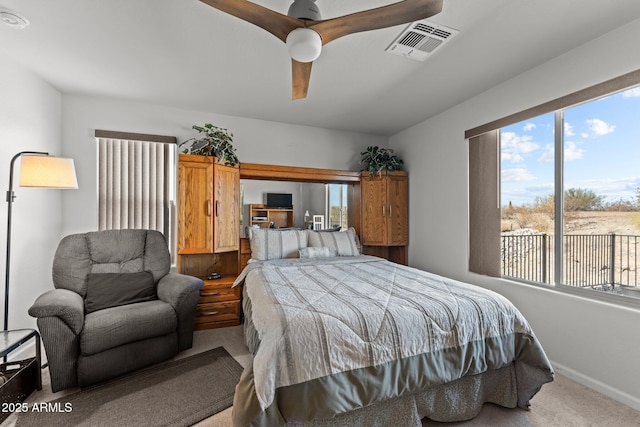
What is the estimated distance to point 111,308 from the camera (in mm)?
2301

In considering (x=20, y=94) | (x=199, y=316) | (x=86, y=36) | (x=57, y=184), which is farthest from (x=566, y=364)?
(x=20, y=94)

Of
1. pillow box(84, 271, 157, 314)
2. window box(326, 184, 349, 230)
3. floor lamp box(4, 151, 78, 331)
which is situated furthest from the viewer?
window box(326, 184, 349, 230)

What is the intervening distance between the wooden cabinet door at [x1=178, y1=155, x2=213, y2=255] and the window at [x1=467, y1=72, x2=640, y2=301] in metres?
2.96

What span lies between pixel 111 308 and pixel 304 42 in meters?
2.41

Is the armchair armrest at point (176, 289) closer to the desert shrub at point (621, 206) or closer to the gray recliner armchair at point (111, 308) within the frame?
the gray recliner armchair at point (111, 308)

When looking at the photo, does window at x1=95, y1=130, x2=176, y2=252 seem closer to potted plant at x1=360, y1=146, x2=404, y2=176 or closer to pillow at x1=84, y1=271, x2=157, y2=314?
pillow at x1=84, y1=271, x2=157, y2=314

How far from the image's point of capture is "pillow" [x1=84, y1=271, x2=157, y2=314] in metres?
2.33

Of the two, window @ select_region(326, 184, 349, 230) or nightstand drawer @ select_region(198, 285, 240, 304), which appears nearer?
nightstand drawer @ select_region(198, 285, 240, 304)

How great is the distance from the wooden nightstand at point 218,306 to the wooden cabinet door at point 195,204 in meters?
0.43

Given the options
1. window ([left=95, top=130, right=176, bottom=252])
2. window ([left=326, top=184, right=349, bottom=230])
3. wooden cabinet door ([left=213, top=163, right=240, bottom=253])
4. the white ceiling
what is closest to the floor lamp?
the white ceiling

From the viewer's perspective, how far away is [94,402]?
1882mm

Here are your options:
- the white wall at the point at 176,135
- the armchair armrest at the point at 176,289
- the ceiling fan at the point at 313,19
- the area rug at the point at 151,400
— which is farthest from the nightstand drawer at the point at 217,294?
the ceiling fan at the point at 313,19

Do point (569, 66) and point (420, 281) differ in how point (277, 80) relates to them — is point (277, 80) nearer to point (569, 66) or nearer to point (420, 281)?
point (420, 281)

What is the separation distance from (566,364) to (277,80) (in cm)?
346
